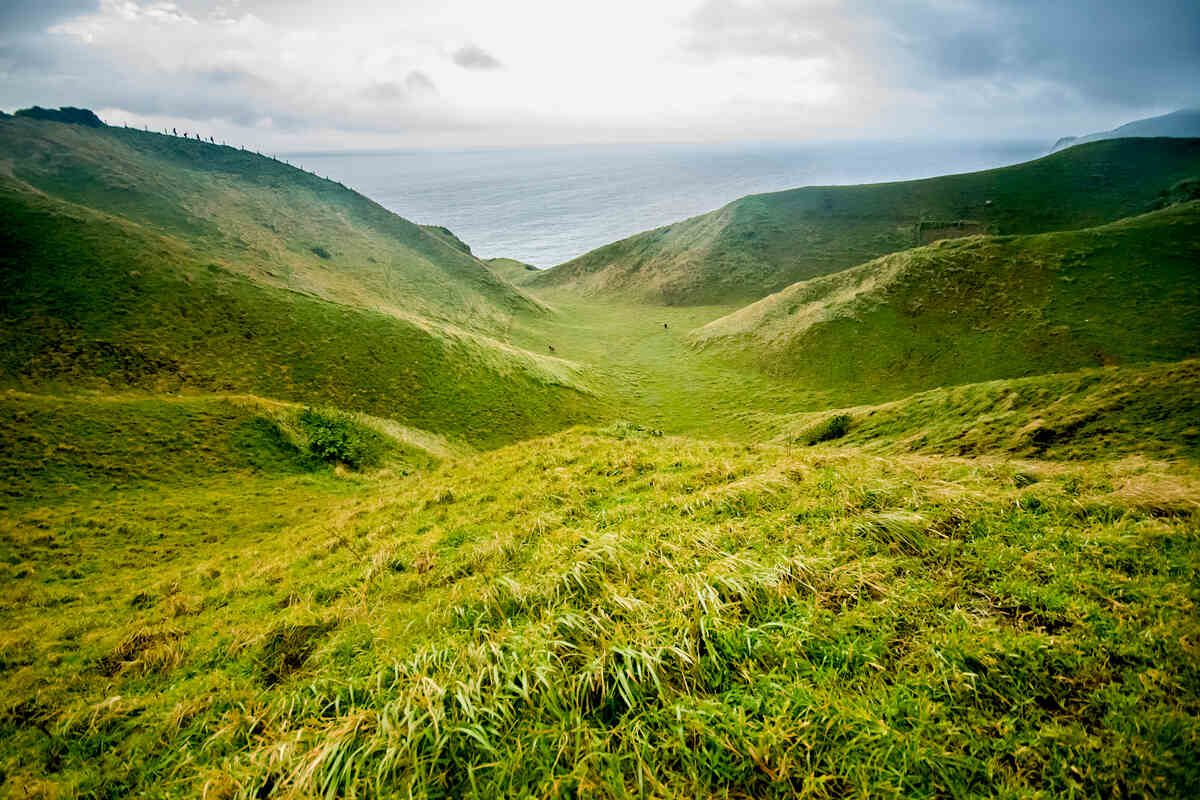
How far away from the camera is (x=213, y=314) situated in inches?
1291

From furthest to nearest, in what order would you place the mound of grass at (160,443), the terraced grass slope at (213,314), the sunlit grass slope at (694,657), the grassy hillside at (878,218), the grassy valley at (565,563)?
the grassy hillside at (878,218), the terraced grass slope at (213,314), the mound of grass at (160,443), the grassy valley at (565,563), the sunlit grass slope at (694,657)

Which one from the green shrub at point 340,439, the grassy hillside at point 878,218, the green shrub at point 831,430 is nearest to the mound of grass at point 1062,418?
the green shrub at point 831,430

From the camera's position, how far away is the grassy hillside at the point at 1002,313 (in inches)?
1270

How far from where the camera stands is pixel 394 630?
603 centimetres

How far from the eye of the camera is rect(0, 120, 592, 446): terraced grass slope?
27.3 meters

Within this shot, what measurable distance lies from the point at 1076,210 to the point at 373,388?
124624 millimetres

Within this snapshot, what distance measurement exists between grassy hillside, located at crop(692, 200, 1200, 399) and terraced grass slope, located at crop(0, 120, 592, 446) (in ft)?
83.5

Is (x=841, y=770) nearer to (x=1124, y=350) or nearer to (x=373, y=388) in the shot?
(x=373, y=388)

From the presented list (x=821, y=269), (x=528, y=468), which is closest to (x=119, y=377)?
(x=528, y=468)

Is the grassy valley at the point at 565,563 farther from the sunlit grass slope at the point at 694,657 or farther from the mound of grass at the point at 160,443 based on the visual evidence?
the mound of grass at the point at 160,443

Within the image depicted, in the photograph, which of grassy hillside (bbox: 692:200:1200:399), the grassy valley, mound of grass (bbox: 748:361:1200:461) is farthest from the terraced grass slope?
mound of grass (bbox: 748:361:1200:461)

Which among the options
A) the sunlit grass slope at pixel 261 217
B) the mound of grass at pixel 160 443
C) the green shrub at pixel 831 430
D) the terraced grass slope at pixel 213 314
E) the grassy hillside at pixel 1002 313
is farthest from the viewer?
the sunlit grass slope at pixel 261 217

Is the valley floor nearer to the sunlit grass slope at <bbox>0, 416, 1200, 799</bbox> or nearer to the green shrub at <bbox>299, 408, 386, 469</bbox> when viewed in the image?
the sunlit grass slope at <bbox>0, 416, 1200, 799</bbox>

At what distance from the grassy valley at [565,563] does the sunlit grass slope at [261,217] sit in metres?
12.2
